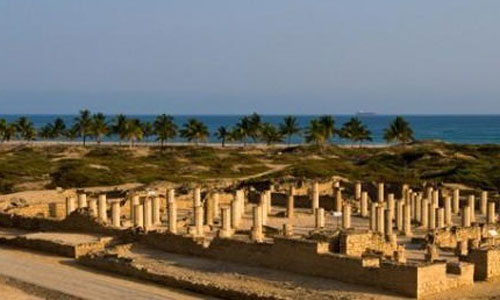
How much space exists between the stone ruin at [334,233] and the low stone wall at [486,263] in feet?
0.09

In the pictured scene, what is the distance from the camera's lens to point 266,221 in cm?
3294

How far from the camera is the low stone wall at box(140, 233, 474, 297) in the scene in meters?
20.2

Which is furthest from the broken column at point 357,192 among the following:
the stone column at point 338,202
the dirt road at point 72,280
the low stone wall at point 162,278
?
the dirt road at point 72,280

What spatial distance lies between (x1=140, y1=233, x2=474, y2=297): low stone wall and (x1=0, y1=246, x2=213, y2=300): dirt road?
116 inches

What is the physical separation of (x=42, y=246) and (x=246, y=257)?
27.0 feet

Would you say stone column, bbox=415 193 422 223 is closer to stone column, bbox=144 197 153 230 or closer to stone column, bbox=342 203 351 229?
stone column, bbox=342 203 351 229

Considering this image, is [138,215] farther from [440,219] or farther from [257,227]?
[440,219]

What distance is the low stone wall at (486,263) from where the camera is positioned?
21953 millimetres

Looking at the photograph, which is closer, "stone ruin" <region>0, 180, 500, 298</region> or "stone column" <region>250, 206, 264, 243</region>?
"stone ruin" <region>0, 180, 500, 298</region>

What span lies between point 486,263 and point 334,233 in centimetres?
441

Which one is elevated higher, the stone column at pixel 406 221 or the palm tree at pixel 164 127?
the palm tree at pixel 164 127

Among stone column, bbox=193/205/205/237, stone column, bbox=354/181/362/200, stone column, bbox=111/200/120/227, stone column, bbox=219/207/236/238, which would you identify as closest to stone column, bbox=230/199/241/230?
stone column, bbox=219/207/236/238

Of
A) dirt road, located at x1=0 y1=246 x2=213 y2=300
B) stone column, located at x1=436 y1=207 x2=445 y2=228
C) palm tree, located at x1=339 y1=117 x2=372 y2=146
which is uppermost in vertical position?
palm tree, located at x1=339 y1=117 x2=372 y2=146

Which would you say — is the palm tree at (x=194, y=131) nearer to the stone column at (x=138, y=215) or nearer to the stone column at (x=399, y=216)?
the stone column at (x=138, y=215)
